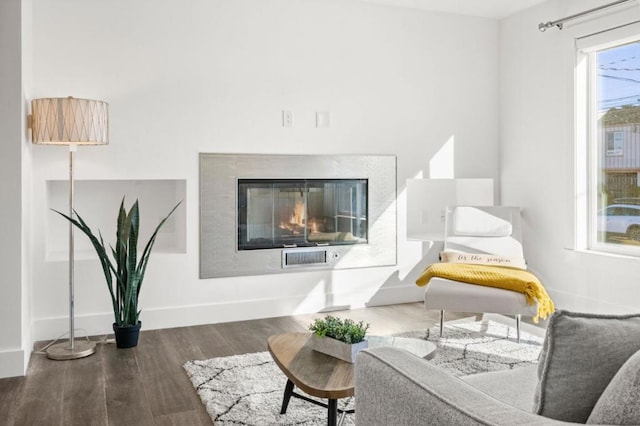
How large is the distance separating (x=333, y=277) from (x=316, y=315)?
13.8 inches

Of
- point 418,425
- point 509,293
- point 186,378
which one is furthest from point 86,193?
point 418,425

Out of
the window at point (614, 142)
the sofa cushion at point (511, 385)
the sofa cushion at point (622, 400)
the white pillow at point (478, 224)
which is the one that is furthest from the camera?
the white pillow at point (478, 224)

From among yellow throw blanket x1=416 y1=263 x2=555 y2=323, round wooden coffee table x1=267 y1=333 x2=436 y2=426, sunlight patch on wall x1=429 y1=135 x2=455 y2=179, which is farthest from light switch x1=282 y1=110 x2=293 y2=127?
round wooden coffee table x1=267 y1=333 x2=436 y2=426

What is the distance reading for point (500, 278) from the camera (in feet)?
12.2

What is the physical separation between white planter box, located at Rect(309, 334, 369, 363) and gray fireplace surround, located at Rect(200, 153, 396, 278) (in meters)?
2.05

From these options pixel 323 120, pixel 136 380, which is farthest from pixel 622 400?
pixel 323 120

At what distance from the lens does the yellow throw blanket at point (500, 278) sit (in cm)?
360

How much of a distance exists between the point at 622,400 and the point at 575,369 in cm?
15

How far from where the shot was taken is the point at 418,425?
120 centimetres

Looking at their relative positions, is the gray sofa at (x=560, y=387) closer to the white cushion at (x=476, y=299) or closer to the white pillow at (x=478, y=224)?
the white cushion at (x=476, y=299)

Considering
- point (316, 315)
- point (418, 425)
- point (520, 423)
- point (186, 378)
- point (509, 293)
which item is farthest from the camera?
point (316, 315)

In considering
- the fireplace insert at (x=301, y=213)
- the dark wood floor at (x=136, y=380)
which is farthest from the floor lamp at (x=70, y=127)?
the fireplace insert at (x=301, y=213)

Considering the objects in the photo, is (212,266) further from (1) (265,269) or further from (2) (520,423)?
(2) (520,423)

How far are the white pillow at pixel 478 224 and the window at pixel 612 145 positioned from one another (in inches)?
26.2
